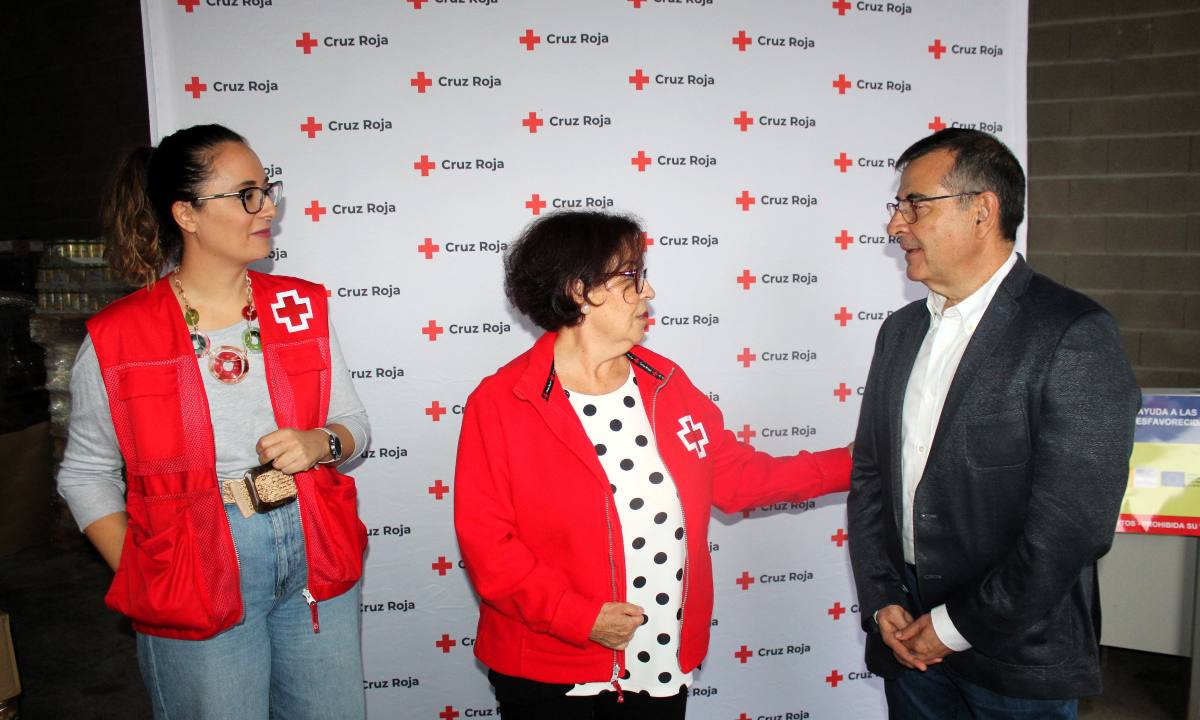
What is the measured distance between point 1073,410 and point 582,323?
0.93 meters

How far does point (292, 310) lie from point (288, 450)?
0.32 metres

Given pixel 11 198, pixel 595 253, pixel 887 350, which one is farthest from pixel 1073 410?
pixel 11 198

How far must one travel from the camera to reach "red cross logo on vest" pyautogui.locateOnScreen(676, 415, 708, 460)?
5.57 ft

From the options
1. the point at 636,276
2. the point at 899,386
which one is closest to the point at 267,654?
the point at 636,276

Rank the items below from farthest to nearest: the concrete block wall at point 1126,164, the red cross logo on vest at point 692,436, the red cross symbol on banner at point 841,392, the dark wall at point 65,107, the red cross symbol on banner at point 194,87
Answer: the dark wall at point 65,107
the concrete block wall at point 1126,164
the red cross symbol on banner at point 841,392
the red cross symbol on banner at point 194,87
the red cross logo on vest at point 692,436

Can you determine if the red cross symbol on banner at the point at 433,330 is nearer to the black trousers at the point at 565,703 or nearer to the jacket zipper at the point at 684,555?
the jacket zipper at the point at 684,555

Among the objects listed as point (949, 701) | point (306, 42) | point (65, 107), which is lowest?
point (949, 701)

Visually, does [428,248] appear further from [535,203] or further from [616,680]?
[616,680]

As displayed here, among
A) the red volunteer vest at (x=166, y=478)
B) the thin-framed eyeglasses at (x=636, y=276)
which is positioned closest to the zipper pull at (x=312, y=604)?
the red volunteer vest at (x=166, y=478)

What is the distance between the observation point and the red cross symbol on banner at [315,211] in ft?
7.87

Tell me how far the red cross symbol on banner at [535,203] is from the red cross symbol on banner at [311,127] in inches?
25.9

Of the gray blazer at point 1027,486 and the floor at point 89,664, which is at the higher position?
the gray blazer at point 1027,486

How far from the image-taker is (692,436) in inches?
67.3

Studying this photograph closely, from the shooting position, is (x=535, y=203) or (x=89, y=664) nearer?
(x=535, y=203)
